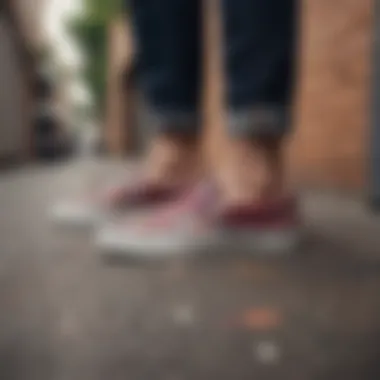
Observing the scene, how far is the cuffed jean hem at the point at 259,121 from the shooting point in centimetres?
82

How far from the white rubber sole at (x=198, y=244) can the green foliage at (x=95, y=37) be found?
1.94 m

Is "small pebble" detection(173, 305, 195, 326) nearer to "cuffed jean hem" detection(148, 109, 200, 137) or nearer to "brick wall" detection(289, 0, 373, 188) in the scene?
"cuffed jean hem" detection(148, 109, 200, 137)

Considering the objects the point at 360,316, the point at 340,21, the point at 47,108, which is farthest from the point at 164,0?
the point at 47,108

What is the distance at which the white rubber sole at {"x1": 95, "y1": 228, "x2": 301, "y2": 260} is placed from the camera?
829 millimetres

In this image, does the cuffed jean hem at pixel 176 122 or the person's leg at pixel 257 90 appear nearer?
the person's leg at pixel 257 90

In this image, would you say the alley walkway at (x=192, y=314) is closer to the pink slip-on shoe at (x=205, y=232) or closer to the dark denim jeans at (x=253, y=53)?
the pink slip-on shoe at (x=205, y=232)

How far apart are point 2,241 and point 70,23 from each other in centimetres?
205

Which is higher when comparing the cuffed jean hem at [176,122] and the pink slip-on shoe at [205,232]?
the cuffed jean hem at [176,122]

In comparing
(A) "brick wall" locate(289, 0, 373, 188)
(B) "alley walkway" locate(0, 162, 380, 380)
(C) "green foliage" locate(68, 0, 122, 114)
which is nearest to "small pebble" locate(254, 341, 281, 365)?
(B) "alley walkway" locate(0, 162, 380, 380)

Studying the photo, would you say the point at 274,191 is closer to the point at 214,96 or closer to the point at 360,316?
the point at 360,316

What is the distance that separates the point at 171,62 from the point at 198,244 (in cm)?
27

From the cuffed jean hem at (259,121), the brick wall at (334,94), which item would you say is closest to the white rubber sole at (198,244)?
the cuffed jean hem at (259,121)

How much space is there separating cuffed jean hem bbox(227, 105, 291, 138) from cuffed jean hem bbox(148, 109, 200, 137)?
0.17 metres

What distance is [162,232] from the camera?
32.7 inches
